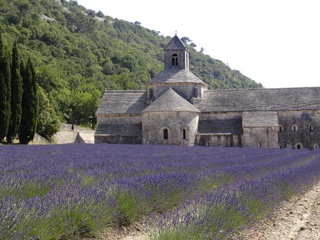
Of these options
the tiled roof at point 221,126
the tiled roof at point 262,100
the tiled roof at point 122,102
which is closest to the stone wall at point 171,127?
the tiled roof at point 221,126

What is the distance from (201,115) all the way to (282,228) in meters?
32.0

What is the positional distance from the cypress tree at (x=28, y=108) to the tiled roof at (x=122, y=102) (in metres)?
7.23

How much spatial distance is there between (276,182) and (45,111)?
1327 inches

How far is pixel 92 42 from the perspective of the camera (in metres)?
111

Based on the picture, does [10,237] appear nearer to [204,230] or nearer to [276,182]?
[204,230]

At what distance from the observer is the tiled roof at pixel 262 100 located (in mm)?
38594

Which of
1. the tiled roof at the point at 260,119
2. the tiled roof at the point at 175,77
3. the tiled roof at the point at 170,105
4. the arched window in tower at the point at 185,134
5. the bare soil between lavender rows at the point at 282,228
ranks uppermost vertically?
the tiled roof at the point at 175,77

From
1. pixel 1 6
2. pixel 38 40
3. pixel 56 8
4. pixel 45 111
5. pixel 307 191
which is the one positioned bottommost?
pixel 307 191

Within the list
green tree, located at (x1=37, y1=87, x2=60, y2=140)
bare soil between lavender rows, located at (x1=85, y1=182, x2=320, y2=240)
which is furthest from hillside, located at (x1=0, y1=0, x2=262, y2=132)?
bare soil between lavender rows, located at (x1=85, y1=182, x2=320, y2=240)

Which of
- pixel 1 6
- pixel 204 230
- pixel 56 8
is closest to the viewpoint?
pixel 204 230

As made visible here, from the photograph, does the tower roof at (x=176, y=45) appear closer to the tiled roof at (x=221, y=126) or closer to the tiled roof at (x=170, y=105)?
the tiled roof at (x=170, y=105)

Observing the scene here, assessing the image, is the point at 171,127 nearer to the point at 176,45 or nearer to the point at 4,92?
the point at 176,45

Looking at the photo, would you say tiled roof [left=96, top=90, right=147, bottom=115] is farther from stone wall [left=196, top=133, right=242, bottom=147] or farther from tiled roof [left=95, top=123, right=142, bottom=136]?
stone wall [left=196, top=133, right=242, bottom=147]

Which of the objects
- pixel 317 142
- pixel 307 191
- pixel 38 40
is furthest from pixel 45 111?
pixel 38 40
